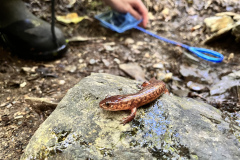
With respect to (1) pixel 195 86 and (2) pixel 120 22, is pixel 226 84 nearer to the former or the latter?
(1) pixel 195 86

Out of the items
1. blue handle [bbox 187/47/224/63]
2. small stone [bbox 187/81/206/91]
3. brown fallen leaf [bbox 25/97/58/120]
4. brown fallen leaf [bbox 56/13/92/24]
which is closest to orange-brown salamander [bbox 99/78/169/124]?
brown fallen leaf [bbox 25/97/58/120]

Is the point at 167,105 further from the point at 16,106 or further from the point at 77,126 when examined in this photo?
the point at 16,106

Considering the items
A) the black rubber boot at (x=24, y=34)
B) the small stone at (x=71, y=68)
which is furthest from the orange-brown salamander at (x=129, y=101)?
the black rubber boot at (x=24, y=34)

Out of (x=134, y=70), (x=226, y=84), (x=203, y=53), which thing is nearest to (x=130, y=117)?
(x=134, y=70)

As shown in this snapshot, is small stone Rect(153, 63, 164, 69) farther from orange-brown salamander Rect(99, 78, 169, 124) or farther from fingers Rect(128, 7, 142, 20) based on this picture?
orange-brown salamander Rect(99, 78, 169, 124)

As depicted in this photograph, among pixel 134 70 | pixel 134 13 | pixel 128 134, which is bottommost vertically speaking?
pixel 134 70

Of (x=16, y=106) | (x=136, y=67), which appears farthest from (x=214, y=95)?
(x=16, y=106)
